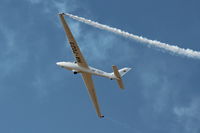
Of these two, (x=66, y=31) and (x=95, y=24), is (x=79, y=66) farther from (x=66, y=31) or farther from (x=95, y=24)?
(x=95, y=24)

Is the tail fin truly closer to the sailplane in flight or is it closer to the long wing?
the sailplane in flight

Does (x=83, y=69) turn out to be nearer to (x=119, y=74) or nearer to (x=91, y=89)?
(x=119, y=74)

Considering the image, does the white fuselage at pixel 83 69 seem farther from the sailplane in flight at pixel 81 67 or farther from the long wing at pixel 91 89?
the long wing at pixel 91 89

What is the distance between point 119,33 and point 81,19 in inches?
222

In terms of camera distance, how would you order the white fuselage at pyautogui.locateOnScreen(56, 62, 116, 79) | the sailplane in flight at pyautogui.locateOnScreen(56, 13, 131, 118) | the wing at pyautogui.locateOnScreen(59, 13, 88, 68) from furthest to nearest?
the white fuselage at pyautogui.locateOnScreen(56, 62, 116, 79) < the sailplane in flight at pyautogui.locateOnScreen(56, 13, 131, 118) < the wing at pyautogui.locateOnScreen(59, 13, 88, 68)

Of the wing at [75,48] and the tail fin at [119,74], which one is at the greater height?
the wing at [75,48]

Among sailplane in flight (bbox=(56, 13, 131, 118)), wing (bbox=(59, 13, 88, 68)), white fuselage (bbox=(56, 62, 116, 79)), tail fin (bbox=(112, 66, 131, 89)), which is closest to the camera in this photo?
wing (bbox=(59, 13, 88, 68))

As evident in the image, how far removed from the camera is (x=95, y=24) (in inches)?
2200

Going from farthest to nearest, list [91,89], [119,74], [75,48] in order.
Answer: [91,89], [75,48], [119,74]

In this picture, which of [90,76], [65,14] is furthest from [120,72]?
[65,14]

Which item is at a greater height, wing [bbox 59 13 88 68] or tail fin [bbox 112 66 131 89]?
wing [bbox 59 13 88 68]

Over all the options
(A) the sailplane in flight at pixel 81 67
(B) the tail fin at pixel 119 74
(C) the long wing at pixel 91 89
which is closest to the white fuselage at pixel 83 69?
(A) the sailplane in flight at pixel 81 67

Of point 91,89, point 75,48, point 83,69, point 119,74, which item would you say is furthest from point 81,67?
point 91,89

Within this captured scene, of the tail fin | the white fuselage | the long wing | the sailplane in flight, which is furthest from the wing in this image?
the tail fin
